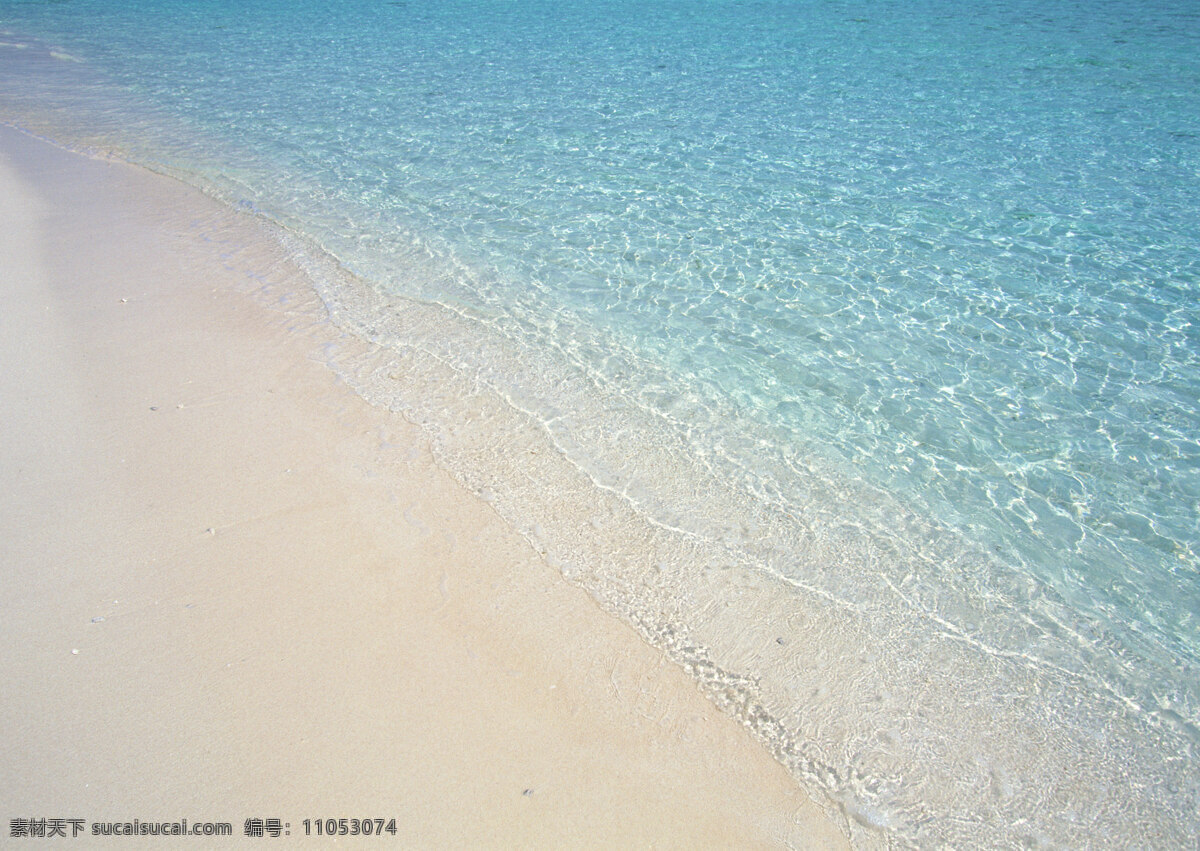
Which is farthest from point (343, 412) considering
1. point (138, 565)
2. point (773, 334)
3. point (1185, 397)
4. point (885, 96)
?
point (885, 96)

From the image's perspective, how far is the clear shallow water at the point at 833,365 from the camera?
434cm

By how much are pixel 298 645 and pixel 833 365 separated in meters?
5.30

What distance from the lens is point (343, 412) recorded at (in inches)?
252

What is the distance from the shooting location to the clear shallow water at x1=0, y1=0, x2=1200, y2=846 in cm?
434

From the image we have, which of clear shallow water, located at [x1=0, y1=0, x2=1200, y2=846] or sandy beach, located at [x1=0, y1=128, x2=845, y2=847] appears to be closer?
sandy beach, located at [x1=0, y1=128, x2=845, y2=847]

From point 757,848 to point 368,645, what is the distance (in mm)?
2406

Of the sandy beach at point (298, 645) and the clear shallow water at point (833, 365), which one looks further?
the clear shallow water at point (833, 365)

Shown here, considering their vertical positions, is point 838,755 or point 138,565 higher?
point 138,565

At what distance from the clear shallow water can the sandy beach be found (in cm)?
42

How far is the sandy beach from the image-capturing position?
367cm

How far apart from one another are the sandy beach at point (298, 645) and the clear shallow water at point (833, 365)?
1.38 ft

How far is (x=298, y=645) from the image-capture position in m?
4.39

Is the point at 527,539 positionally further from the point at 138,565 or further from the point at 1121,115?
the point at 1121,115

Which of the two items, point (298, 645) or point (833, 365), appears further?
point (833, 365)
